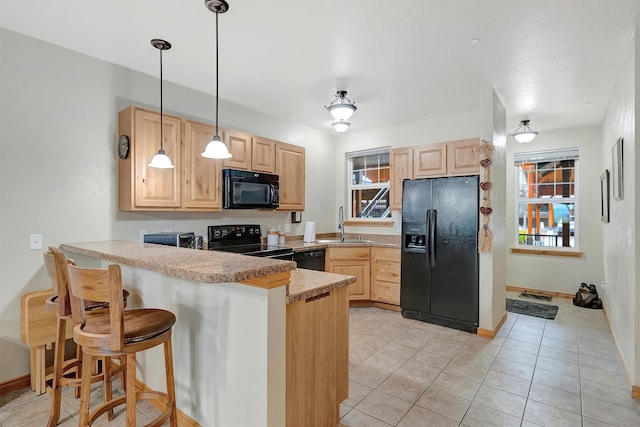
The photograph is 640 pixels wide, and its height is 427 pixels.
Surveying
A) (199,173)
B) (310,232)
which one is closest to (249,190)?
(199,173)

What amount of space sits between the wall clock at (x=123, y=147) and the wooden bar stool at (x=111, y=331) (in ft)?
5.30

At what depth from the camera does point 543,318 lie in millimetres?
4129

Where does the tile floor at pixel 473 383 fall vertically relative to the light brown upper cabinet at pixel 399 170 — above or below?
below

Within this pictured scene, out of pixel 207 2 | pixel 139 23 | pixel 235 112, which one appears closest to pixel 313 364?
pixel 207 2

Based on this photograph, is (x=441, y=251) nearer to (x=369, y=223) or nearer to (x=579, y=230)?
(x=369, y=223)

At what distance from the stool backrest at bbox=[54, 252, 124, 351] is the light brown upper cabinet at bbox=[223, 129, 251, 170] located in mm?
2243

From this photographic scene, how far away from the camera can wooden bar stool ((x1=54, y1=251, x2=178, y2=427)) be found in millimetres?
1408

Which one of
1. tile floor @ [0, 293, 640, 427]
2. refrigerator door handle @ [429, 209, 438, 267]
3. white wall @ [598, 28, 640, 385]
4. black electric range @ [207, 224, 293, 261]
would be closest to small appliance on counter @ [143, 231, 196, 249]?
black electric range @ [207, 224, 293, 261]

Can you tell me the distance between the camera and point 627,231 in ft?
8.57

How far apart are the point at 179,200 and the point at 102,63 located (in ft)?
4.43

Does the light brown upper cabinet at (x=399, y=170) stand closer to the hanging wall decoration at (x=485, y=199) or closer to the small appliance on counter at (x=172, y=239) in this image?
the hanging wall decoration at (x=485, y=199)

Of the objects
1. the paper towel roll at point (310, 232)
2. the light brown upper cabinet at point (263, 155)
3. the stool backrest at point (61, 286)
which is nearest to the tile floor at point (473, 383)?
the stool backrest at point (61, 286)

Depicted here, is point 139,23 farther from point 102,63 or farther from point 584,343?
point 584,343

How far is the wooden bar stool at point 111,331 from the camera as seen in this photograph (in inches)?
55.4
